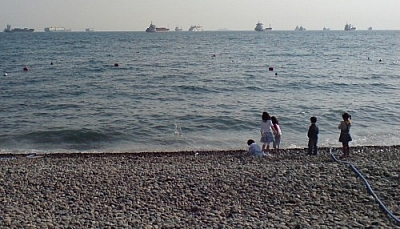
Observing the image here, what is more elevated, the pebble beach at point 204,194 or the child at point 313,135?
the child at point 313,135

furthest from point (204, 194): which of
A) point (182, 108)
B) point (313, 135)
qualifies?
point (182, 108)

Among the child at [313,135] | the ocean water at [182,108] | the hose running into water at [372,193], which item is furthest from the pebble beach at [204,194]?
the ocean water at [182,108]

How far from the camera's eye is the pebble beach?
8023 millimetres

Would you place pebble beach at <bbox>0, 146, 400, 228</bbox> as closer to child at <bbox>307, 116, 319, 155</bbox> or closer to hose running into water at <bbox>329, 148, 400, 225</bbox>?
hose running into water at <bbox>329, 148, 400, 225</bbox>

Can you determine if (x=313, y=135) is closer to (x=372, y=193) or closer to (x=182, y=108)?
(x=372, y=193)

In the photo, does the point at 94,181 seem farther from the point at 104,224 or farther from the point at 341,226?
the point at 341,226

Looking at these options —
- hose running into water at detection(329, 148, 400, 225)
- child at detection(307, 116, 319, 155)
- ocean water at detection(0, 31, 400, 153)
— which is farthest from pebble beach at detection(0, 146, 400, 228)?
ocean water at detection(0, 31, 400, 153)

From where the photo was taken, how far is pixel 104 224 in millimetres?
7938

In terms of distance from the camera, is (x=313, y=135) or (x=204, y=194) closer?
(x=204, y=194)

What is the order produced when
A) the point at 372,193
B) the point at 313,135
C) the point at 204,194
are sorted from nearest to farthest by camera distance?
1. the point at 372,193
2. the point at 204,194
3. the point at 313,135

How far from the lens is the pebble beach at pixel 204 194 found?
26.3 feet

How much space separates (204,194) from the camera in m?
9.31

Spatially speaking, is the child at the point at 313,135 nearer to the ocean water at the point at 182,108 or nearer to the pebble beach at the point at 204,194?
the pebble beach at the point at 204,194

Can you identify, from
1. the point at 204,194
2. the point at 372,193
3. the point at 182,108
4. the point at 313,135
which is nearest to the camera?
the point at 372,193
